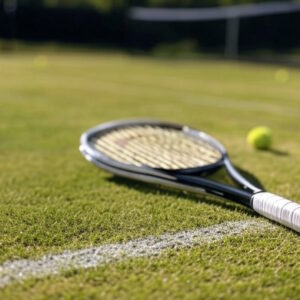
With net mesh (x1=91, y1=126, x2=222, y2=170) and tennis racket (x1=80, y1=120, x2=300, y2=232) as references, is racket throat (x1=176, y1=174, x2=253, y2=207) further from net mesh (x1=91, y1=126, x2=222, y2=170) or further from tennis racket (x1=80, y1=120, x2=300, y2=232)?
net mesh (x1=91, y1=126, x2=222, y2=170)

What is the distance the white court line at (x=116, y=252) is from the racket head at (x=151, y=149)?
0.53 meters

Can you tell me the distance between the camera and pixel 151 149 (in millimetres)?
3336

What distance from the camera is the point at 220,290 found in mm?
1866

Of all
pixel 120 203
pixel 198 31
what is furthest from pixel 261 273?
pixel 198 31

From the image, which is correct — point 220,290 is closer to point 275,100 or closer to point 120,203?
point 120,203

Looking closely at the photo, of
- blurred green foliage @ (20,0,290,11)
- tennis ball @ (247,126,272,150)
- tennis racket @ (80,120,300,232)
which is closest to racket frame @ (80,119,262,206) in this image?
tennis racket @ (80,120,300,232)

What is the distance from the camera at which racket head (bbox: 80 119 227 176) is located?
2967 millimetres

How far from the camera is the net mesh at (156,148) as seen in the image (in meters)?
3.06

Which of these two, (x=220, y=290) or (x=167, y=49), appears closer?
(x=220, y=290)

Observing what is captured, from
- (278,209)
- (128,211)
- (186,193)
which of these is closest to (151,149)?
(186,193)

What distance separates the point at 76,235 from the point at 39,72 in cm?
997

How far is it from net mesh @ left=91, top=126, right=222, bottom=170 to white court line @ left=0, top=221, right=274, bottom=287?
23.0 inches

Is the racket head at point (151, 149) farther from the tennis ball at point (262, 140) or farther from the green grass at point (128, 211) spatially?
the tennis ball at point (262, 140)

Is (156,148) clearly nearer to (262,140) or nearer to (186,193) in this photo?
(186,193)
